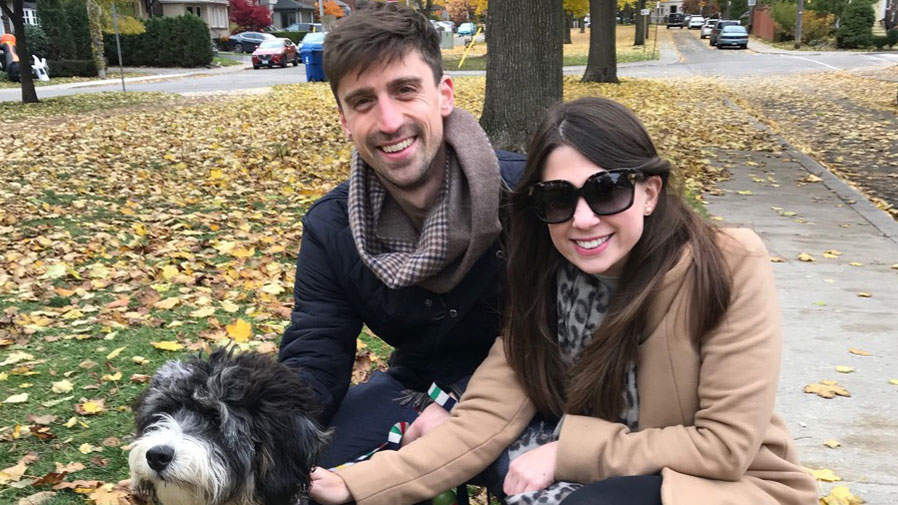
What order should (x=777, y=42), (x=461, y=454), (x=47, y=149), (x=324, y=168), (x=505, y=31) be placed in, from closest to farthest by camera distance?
1. (x=461, y=454)
2. (x=505, y=31)
3. (x=324, y=168)
4. (x=47, y=149)
5. (x=777, y=42)

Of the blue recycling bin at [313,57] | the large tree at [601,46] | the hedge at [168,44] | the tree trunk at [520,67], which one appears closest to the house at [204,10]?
the hedge at [168,44]

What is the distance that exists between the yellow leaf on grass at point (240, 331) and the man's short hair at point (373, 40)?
110 inches

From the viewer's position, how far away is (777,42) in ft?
174

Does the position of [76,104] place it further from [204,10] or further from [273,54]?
[204,10]

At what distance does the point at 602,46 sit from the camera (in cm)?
2294

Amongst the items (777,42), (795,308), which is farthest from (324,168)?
(777,42)

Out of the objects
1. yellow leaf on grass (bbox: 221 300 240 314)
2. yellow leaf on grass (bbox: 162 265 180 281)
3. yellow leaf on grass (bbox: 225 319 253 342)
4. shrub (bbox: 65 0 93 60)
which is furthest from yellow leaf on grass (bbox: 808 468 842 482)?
shrub (bbox: 65 0 93 60)

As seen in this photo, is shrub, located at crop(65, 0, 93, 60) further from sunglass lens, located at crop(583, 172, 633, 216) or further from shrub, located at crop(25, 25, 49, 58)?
sunglass lens, located at crop(583, 172, 633, 216)

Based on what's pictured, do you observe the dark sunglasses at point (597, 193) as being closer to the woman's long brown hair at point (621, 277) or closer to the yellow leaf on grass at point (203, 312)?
the woman's long brown hair at point (621, 277)

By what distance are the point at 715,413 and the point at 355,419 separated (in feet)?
4.31

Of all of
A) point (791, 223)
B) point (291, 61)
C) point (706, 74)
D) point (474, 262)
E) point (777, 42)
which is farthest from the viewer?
point (777, 42)

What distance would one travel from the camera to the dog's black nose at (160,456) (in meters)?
1.80

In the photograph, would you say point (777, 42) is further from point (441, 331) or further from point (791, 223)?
point (441, 331)

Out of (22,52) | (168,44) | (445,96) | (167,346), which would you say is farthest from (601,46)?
(168,44)
